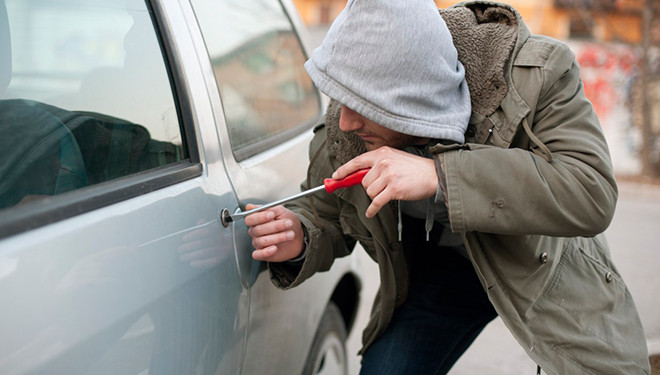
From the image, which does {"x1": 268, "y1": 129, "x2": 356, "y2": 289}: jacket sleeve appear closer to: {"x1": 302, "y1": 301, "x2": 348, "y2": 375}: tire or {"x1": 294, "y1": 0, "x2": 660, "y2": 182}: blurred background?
{"x1": 302, "y1": 301, "x2": 348, "y2": 375}: tire

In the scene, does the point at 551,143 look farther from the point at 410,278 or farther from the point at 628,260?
the point at 628,260

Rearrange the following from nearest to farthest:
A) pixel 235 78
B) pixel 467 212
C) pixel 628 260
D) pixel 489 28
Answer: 1. pixel 467 212
2. pixel 489 28
3. pixel 235 78
4. pixel 628 260

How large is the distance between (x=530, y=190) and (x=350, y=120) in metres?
0.46

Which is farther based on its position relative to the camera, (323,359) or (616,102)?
(616,102)

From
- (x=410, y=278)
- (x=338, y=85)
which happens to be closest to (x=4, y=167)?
(x=338, y=85)

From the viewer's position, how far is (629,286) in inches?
199

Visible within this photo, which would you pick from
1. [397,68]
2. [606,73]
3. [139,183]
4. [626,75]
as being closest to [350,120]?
[397,68]

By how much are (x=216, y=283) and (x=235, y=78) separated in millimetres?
805

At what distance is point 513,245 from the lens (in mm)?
1636

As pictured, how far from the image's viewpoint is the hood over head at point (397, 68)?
149cm

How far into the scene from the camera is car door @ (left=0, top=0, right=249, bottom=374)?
39.4 inches

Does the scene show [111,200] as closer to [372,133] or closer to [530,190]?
[372,133]

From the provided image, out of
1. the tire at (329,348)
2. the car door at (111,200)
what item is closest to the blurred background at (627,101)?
the tire at (329,348)

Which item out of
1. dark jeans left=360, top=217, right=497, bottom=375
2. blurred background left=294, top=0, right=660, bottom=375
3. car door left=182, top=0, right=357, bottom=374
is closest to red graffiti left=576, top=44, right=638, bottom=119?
blurred background left=294, top=0, right=660, bottom=375
